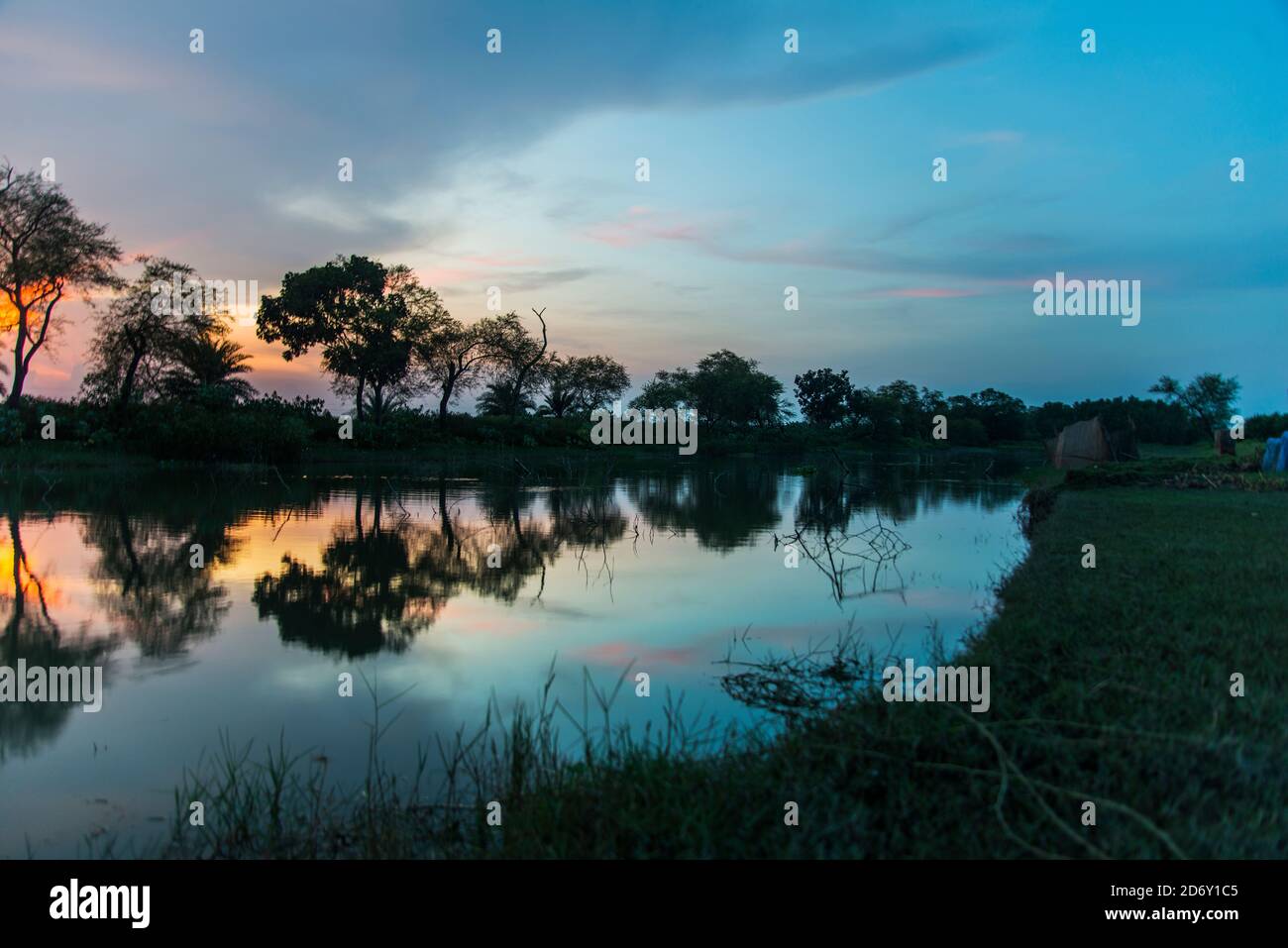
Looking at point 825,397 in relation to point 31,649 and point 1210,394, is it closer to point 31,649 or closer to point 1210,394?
point 1210,394

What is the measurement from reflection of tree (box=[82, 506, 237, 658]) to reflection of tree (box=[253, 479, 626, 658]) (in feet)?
2.06

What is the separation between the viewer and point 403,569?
34.0 ft

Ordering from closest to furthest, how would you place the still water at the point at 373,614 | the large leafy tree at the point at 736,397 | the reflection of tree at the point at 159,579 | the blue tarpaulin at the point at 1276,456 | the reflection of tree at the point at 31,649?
the still water at the point at 373,614, the reflection of tree at the point at 31,649, the reflection of tree at the point at 159,579, the blue tarpaulin at the point at 1276,456, the large leafy tree at the point at 736,397

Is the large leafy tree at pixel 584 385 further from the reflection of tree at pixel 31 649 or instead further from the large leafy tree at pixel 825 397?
the reflection of tree at pixel 31 649

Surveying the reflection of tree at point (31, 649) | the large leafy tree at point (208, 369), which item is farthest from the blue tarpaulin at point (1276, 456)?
the large leafy tree at point (208, 369)

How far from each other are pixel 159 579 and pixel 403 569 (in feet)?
8.81

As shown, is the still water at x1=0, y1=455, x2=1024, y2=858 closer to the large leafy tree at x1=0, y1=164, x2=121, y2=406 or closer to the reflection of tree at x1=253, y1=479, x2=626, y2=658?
the reflection of tree at x1=253, y1=479, x2=626, y2=658

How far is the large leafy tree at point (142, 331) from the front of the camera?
32.2 m

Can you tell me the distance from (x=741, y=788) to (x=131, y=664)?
5.09 meters

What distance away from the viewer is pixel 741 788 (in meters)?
3.23

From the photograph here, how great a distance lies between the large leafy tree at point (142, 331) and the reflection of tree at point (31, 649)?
25717 millimetres

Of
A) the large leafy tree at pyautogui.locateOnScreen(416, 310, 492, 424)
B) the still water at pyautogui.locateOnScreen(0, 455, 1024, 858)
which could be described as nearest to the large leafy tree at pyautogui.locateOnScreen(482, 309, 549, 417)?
the large leafy tree at pyautogui.locateOnScreen(416, 310, 492, 424)
